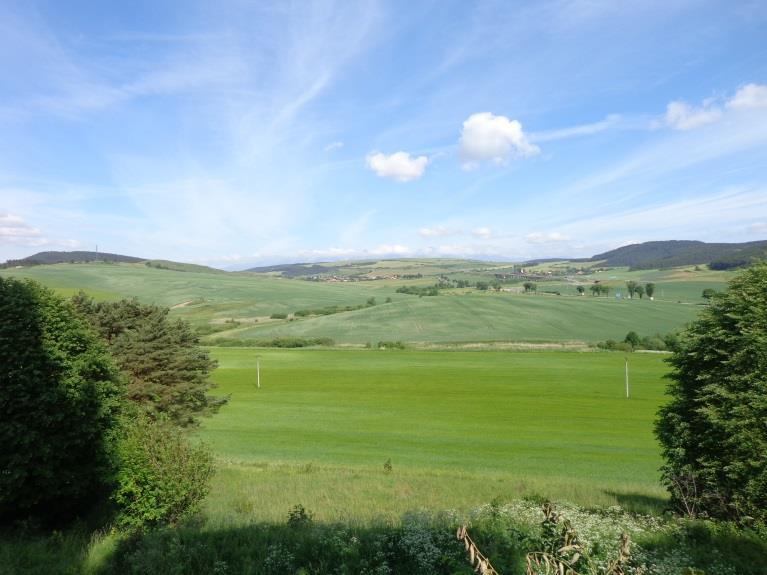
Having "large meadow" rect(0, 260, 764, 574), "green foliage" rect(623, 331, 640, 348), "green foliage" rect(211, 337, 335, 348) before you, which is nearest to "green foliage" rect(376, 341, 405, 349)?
"large meadow" rect(0, 260, 764, 574)

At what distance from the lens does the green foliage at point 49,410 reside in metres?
11.5

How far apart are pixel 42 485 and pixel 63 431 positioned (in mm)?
1241

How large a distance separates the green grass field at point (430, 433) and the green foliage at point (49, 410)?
346 centimetres

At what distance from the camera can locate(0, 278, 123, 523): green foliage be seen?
37.7 ft

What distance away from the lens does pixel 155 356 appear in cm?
1948

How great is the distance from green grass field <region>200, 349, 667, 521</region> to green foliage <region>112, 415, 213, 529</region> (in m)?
1.19

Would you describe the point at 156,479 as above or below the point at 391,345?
above

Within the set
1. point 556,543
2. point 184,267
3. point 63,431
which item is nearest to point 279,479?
point 63,431

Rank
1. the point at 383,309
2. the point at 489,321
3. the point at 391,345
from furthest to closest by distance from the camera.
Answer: the point at 383,309, the point at 489,321, the point at 391,345

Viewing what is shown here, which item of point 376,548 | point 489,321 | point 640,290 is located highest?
point 376,548

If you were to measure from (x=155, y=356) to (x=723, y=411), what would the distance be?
18.5 meters

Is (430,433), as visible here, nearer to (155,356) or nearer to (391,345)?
(155,356)

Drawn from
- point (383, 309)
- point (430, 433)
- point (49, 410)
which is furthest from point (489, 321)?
point (49, 410)

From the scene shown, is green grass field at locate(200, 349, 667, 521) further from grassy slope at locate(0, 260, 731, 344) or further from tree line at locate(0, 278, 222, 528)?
grassy slope at locate(0, 260, 731, 344)
